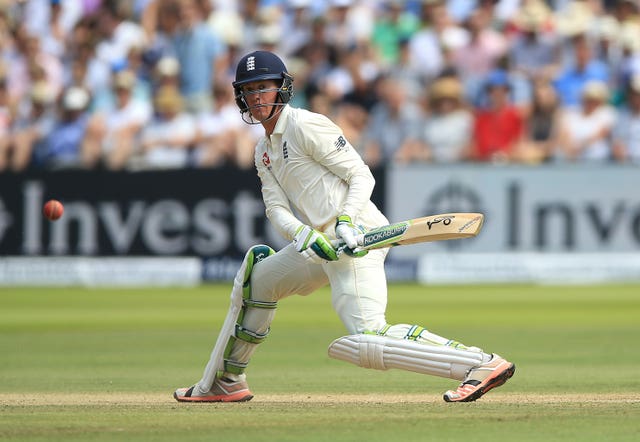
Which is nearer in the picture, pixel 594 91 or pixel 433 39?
pixel 594 91

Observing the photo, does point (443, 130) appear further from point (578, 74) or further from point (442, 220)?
point (442, 220)

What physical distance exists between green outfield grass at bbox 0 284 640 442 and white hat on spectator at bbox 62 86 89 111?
2.07m

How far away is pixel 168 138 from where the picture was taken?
45.1ft

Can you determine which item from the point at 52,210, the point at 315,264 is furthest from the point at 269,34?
the point at 315,264

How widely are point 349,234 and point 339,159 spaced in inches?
16.3

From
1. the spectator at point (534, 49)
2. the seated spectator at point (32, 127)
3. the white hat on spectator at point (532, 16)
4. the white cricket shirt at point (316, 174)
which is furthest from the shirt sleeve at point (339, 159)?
the seated spectator at point (32, 127)

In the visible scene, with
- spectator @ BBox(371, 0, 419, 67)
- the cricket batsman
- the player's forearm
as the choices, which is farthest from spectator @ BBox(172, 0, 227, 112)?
the player's forearm

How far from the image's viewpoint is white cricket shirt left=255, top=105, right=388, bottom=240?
5699 mm

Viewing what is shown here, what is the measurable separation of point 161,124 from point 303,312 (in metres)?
3.36

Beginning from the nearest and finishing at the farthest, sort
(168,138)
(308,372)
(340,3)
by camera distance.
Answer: (308,372)
(168,138)
(340,3)

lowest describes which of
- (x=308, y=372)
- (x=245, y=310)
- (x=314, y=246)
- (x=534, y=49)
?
(x=308, y=372)

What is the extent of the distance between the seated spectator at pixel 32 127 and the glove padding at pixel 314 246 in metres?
8.79

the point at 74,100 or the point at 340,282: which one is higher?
the point at 74,100

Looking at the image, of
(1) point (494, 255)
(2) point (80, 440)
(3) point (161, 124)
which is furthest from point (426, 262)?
(2) point (80, 440)
